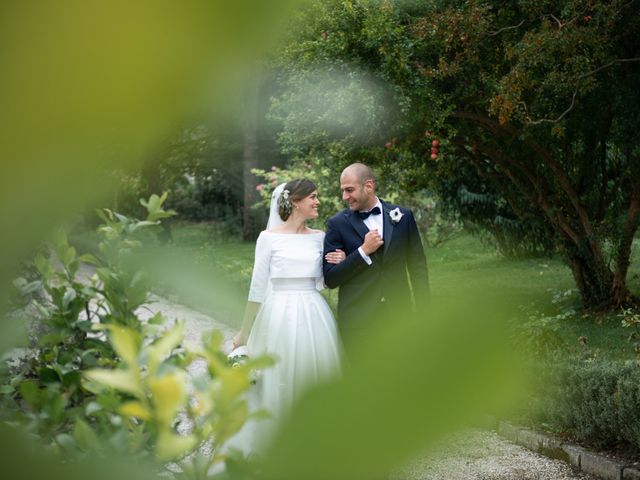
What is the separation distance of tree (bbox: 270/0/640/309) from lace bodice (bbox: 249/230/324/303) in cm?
205

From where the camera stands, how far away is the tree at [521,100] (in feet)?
24.7

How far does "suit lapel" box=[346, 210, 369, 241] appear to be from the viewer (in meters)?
4.87

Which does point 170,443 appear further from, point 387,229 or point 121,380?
point 387,229

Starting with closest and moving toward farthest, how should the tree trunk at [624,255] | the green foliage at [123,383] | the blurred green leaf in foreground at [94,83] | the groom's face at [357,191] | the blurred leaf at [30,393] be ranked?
the blurred green leaf in foreground at [94,83], the green foliage at [123,383], the blurred leaf at [30,393], the groom's face at [357,191], the tree trunk at [624,255]

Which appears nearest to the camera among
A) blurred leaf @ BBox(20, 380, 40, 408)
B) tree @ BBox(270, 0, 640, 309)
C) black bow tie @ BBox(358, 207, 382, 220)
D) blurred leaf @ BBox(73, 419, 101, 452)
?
blurred leaf @ BBox(73, 419, 101, 452)

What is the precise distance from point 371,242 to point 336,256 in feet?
1.29

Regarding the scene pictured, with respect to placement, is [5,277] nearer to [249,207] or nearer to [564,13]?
[564,13]

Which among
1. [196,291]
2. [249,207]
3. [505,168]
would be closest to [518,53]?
[505,168]

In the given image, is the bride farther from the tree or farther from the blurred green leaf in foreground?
the blurred green leaf in foreground

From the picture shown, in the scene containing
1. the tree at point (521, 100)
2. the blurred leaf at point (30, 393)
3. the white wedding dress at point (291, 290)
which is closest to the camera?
the blurred leaf at point (30, 393)

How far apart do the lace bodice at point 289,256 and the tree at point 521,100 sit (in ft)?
6.71

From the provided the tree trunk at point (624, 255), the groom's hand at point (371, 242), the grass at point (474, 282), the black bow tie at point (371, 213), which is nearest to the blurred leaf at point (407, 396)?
the grass at point (474, 282)

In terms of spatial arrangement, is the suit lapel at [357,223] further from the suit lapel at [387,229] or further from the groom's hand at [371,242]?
the groom's hand at [371,242]

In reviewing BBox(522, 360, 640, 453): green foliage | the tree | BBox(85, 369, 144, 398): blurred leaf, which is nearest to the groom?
BBox(522, 360, 640, 453): green foliage
